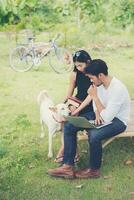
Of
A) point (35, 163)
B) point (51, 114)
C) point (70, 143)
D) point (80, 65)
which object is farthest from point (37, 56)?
point (70, 143)

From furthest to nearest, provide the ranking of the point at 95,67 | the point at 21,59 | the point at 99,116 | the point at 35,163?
the point at 21,59 < the point at 35,163 < the point at 99,116 < the point at 95,67

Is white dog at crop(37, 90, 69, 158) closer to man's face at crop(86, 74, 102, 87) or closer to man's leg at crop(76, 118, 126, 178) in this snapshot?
man's leg at crop(76, 118, 126, 178)

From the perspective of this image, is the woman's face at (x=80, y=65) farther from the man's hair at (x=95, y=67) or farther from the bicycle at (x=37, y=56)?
the bicycle at (x=37, y=56)

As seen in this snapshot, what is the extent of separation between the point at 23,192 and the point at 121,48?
9.73 meters

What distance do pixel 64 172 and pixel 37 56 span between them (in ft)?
23.7

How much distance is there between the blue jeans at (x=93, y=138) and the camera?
574 cm

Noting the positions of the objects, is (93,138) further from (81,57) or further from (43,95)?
(43,95)

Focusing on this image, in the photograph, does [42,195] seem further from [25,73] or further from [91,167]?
[25,73]

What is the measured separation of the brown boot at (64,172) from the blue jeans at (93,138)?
0.18ft

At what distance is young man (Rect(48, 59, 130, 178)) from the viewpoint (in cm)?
560

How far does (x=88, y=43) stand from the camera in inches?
583

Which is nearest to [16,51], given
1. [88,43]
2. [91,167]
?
[88,43]

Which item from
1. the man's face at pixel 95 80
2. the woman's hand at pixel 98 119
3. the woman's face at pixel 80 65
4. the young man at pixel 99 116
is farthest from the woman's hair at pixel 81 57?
the woman's hand at pixel 98 119

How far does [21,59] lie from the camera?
42.2 feet
